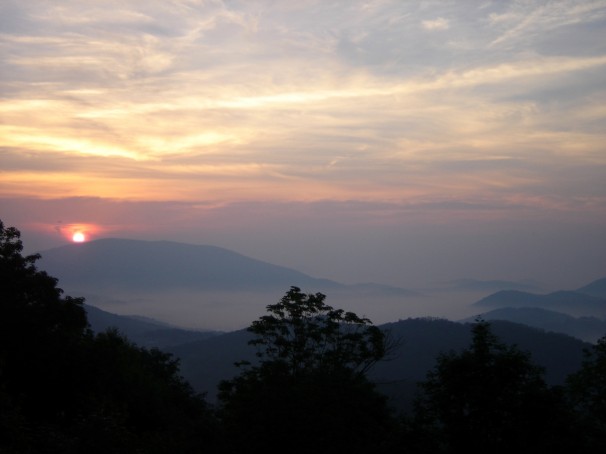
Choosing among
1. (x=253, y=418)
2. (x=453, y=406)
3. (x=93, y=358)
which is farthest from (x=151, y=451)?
(x=93, y=358)

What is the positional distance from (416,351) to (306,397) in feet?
408

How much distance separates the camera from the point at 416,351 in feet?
451

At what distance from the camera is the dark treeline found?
16.8m

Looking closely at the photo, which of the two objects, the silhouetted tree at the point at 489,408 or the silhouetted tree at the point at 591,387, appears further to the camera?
the silhouetted tree at the point at 591,387

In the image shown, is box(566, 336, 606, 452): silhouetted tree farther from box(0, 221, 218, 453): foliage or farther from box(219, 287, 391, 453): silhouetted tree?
box(0, 221, 218, 453): foliage

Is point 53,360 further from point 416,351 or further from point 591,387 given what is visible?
point 416,351

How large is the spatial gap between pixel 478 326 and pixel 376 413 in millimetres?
4526

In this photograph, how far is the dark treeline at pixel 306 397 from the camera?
16.8 m

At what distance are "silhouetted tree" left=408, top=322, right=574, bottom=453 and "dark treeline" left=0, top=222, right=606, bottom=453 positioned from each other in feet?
0.10

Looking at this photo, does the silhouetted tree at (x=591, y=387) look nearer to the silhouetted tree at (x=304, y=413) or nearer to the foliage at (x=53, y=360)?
the silhouetted tree at (x=304, y=413)

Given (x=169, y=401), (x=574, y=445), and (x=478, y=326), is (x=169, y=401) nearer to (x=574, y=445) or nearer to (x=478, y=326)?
(x=478, y=326)

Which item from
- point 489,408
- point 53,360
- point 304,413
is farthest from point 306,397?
point 53,360

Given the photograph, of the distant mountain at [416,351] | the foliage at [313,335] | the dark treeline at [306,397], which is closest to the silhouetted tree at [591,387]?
the dark treeline at [306,397]

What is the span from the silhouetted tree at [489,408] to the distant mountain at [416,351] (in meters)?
80.3
